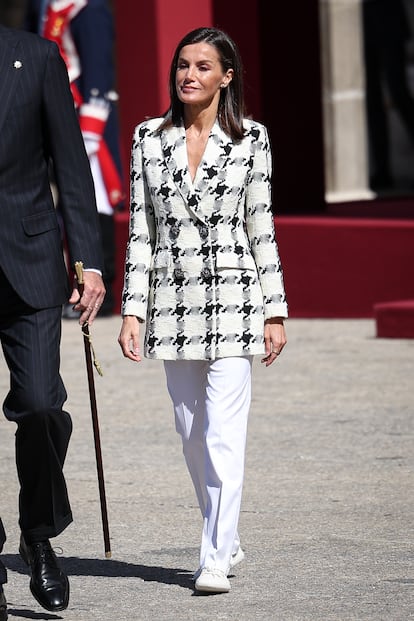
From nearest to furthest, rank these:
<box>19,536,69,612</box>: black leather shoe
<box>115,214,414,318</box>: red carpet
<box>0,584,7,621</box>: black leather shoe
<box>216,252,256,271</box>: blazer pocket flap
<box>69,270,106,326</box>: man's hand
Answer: <box>0,584,7,621</box>: black leather shoe → <box>19,536,69,612</box>: black leather shoe → <box>69,270,106,326</box>: man's hand → <box>216,252,256,271</box>: blazer pocket flap → <box>115,214,414,318</box>: red carpet

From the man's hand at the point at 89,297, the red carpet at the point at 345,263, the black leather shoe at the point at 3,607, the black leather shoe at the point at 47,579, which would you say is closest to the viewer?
the black leather shoe at the point at 3,607

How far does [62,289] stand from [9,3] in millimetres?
14898

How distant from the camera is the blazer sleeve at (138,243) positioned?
5543 millimetres

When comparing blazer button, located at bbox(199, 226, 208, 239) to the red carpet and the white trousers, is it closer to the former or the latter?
the white trousers

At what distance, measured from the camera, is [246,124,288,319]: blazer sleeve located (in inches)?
218

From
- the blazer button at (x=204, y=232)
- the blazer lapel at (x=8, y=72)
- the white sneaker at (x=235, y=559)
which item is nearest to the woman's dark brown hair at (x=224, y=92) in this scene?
the blazer button at (x=204, y=232)

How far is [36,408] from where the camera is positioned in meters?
5.24

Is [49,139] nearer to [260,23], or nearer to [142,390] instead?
[142,390]

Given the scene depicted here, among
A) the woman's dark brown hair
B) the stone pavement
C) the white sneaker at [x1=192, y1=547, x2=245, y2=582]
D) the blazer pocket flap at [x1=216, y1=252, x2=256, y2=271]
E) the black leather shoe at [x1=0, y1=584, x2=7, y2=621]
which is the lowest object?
the stone pavement

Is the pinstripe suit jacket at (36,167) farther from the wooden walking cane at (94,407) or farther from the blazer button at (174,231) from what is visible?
the blazer button at (174,231)

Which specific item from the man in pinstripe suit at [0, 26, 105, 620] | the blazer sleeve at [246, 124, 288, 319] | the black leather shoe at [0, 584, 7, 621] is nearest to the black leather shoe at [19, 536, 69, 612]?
the man in pinstripe suit at [0, 26, 105, 620]

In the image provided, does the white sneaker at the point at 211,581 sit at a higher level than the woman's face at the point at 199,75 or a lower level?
lower

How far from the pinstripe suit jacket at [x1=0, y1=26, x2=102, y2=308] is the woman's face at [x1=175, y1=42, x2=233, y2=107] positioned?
1.27 feet

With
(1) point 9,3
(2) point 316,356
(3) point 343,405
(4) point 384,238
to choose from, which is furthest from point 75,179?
(1) point 9,3
